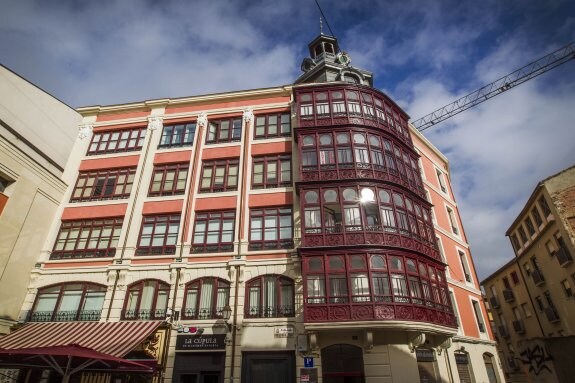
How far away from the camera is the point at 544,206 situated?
31.2 meters


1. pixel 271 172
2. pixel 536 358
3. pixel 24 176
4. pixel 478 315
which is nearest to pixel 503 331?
pixel 478 315

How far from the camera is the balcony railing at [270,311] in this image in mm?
18281

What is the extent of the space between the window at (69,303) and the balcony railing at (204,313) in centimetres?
520

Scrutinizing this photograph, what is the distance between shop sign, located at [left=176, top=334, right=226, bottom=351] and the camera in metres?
17.8

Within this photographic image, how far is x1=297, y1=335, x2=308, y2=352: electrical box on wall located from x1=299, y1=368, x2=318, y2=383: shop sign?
0.88 m

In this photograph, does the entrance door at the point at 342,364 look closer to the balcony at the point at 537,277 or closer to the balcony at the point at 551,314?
the balcony at the point at 551,314

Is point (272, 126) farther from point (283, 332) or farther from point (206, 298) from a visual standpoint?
point (283, 332)

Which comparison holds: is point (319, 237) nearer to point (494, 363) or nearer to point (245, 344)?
point (245, 344)

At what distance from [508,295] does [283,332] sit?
34041 mm

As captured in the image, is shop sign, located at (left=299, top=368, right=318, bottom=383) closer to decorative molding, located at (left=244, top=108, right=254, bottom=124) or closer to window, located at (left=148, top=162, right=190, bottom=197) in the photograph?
window, located at (left=148, top=162, right=190, bottom=197)

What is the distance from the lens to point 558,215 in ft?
92.4

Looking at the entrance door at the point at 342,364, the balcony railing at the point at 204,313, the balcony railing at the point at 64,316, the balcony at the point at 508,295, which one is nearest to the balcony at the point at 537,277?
the balcony at the point at 508,295

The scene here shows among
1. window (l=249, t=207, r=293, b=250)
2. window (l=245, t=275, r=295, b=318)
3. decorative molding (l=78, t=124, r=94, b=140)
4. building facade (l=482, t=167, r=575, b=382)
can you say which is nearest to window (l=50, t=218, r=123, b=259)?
decorative molding (l=78, t=124, r=94, b=140)

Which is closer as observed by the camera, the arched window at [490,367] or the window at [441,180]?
the arched window at [490,367]
